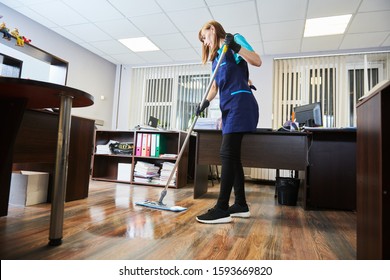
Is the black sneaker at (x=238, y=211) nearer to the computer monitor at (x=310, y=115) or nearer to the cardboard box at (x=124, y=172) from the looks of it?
the computer monitor at (x=310, y=115)

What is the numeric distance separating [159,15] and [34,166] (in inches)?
91.3

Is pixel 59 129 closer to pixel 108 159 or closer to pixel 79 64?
pixel 108 159

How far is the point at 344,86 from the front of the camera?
385 cm

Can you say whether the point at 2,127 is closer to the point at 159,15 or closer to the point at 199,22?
the point at 159,15

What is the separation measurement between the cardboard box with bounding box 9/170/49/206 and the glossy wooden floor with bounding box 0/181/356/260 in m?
0.09

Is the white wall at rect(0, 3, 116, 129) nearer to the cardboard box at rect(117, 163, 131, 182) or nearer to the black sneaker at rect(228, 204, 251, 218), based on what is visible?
the cardboard box at rect(117, 163, 131, 182)

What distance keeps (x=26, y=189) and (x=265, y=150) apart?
1896 millimetres

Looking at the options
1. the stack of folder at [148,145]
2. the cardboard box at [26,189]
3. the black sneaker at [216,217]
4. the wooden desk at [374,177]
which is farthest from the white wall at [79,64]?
the wooden desk at [374,177]

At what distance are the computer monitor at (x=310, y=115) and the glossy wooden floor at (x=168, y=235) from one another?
3.32 feet

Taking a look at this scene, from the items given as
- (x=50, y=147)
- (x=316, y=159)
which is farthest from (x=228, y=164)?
(x=50, y=147)

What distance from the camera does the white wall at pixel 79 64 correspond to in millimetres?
3229

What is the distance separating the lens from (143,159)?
3344 millimetres

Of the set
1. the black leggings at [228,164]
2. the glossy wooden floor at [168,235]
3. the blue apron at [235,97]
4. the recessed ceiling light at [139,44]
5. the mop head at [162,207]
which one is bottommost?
the glossy wooden floor at [168,235]

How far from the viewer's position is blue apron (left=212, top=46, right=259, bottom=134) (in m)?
1.50
